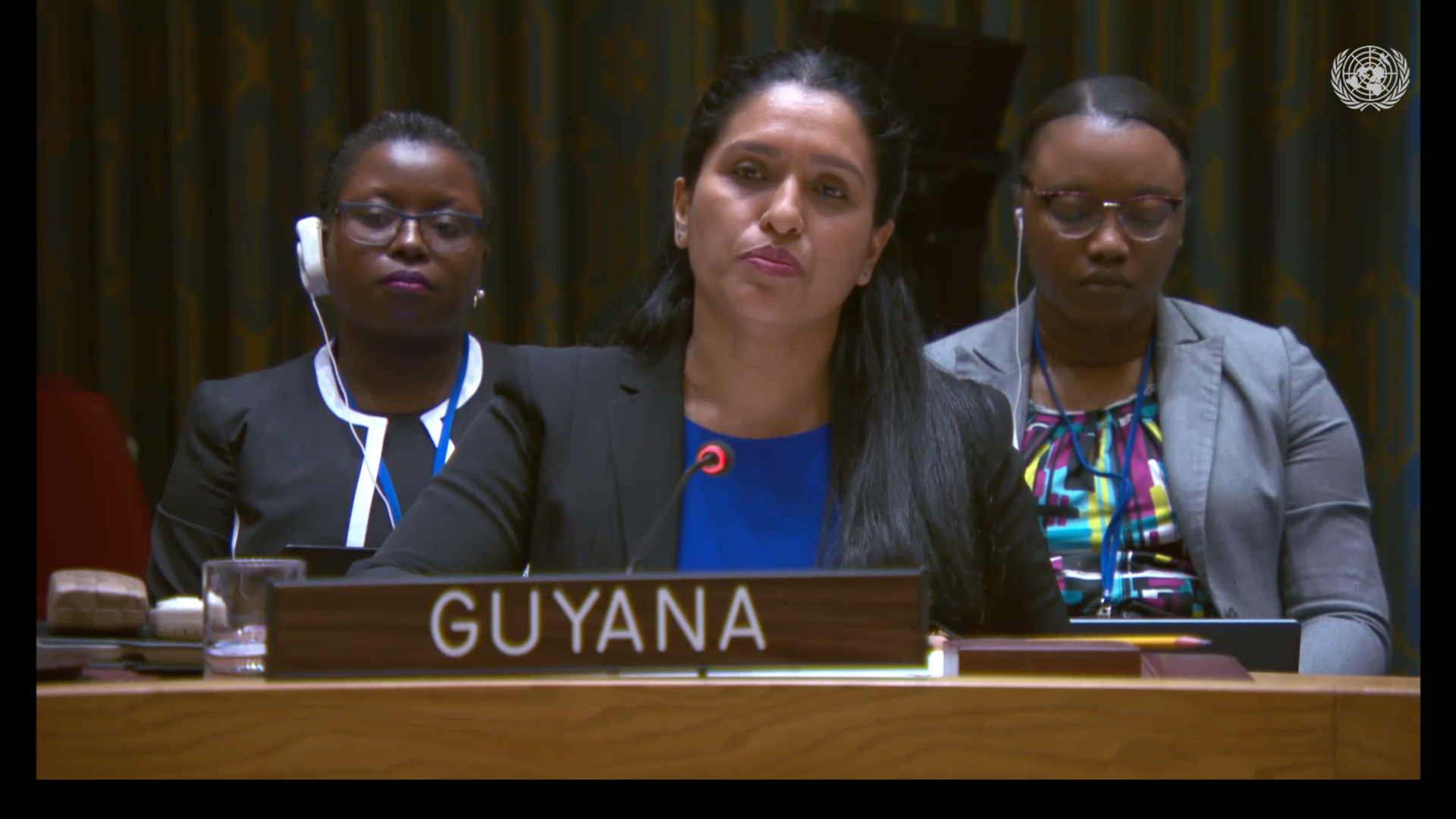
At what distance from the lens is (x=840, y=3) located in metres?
3.27

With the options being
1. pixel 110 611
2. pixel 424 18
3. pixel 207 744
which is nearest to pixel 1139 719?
pixel 207 744

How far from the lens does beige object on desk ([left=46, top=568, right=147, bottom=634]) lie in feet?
4.25

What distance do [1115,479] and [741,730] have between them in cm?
143

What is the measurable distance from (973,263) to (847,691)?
2.07m

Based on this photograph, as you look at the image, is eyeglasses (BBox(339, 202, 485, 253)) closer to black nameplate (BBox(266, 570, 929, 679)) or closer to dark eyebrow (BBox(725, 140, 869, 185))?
dark eyebrow (BBox(725, 140, 869, 185))

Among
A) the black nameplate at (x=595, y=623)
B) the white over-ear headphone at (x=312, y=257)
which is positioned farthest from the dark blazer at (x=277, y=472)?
the black nameplate at (x=595, y=623)

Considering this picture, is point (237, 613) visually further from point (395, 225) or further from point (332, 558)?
point (395, 225)

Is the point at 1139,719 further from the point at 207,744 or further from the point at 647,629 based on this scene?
the point at 207,744

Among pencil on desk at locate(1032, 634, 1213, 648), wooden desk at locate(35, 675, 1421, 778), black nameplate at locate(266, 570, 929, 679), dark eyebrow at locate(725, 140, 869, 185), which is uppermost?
dark eyebrow at locate(725, 140, 869, 185)

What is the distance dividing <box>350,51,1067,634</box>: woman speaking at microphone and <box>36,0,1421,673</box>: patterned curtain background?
1.48 metres

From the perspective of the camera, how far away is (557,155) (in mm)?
3293

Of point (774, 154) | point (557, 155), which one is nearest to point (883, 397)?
point (774, 154)

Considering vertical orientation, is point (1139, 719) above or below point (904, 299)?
below

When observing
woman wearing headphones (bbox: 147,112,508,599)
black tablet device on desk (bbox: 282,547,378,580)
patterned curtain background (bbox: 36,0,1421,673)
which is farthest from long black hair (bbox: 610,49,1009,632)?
patterned curtain background (bbox: 36,0,1421,673)
